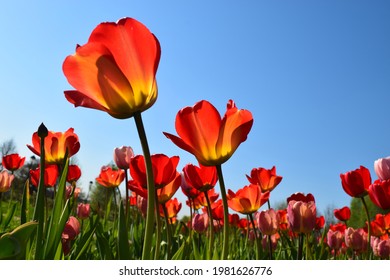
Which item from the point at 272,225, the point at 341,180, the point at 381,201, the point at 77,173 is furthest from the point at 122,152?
the point at 381,201

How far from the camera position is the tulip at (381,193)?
87.0 inches

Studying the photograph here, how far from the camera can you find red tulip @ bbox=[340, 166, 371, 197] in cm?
236

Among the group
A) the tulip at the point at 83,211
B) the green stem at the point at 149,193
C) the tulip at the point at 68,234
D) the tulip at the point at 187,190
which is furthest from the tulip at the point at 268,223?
the tulip at the point at 83,211

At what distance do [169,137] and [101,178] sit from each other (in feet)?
7.93

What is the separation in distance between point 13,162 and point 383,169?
2.90 meters

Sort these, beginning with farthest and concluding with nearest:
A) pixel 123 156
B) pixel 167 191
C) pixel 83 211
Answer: pixel 83 211, pixel 123 156, pixel 167 191

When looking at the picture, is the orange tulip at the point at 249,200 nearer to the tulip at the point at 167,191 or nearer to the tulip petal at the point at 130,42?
the tulip at the point at 167,191

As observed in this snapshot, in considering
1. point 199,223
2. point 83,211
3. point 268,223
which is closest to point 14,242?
point 268,223

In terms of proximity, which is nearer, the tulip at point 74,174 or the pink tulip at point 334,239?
the tulip at point 74,174

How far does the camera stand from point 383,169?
2.35m

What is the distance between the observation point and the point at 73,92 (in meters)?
0.92

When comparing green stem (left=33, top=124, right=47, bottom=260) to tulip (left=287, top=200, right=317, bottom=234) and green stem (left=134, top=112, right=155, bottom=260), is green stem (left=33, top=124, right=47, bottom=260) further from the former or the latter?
tulip (left=287, top=200, right=317, bottom=234)

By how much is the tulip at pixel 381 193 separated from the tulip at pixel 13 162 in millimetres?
2764

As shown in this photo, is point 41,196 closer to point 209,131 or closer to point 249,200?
point 209,131
